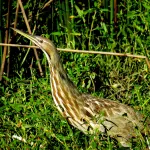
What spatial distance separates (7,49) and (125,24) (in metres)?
1.19

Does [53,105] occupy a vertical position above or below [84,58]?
below

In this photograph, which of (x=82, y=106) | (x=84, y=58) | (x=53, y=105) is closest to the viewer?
(x=53, y=105)

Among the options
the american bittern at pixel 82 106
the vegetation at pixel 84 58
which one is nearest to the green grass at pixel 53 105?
the vegetation at pixel 84 58

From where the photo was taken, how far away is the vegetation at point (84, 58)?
555 cm

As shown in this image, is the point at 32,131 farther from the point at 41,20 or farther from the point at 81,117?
the point at 41,20

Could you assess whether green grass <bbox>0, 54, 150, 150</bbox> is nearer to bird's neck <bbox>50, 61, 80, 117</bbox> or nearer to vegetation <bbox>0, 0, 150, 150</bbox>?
vegetation <bbox>0, 0, 150, 150</bbox>

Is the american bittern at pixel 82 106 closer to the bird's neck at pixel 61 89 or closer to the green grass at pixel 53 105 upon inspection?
the bird's neck at pixel 61 89

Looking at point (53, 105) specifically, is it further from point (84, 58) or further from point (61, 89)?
point (84, 58)

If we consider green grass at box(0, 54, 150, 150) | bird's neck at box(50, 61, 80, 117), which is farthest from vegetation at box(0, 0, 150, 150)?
bird's neck at box(50, 61, 80, 117)

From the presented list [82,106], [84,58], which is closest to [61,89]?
[82,106]

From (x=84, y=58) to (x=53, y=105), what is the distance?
53.1 inches

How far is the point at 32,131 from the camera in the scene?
5.04 metres

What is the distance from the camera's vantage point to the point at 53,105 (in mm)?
4922

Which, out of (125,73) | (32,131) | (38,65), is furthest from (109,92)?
(32,131)
